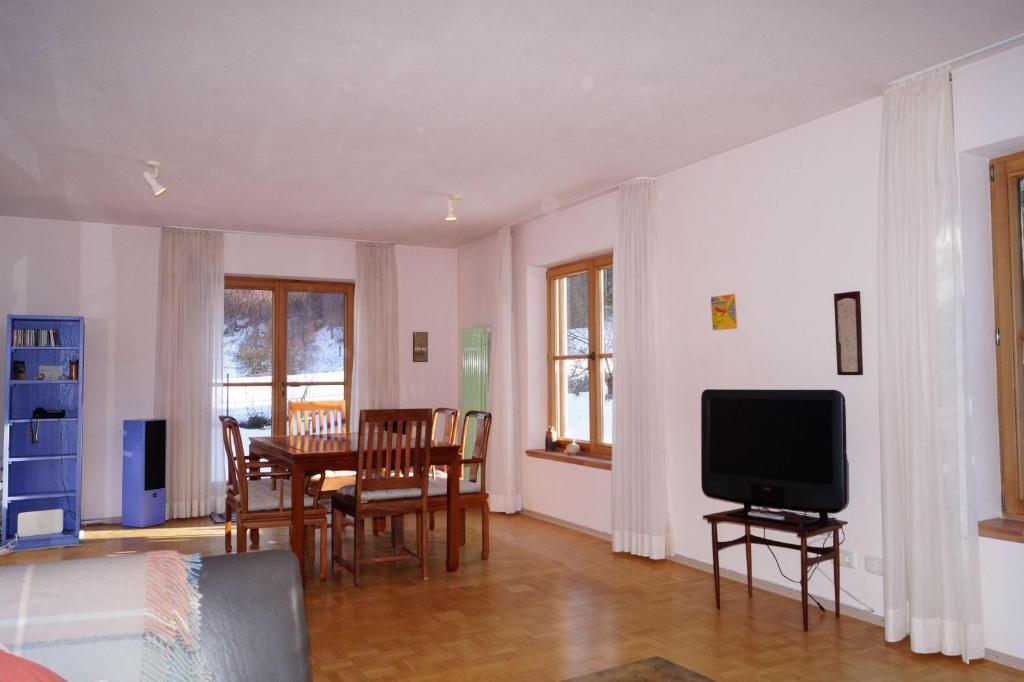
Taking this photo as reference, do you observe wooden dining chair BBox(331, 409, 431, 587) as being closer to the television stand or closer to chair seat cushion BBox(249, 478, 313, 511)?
chair seat cushion BBox(249, 478, 313, 511)

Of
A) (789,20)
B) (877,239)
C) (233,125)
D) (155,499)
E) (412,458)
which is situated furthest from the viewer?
(155,499)

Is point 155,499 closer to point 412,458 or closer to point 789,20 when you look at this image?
point 412,458

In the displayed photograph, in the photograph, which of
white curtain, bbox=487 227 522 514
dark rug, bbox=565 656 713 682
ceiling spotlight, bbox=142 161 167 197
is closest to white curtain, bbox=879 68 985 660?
dark rug, bbox=565 656 713 682

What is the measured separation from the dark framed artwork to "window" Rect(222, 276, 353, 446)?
5.19m

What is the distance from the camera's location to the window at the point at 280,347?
25.3 feet

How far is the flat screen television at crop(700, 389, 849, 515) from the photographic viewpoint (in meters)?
3.89

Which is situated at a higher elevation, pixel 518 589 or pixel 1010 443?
pixel 1010 443

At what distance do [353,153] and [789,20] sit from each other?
2.83 meters

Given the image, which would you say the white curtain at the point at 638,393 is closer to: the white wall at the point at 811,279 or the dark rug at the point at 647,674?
the white wall at the point at 811,279

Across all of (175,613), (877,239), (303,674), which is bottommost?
(303,674)

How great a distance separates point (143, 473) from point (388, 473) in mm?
3130

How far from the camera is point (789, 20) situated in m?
3.16

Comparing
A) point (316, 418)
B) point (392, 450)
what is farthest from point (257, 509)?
point (316, 418)

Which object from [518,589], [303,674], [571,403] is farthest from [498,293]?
[303,674]
